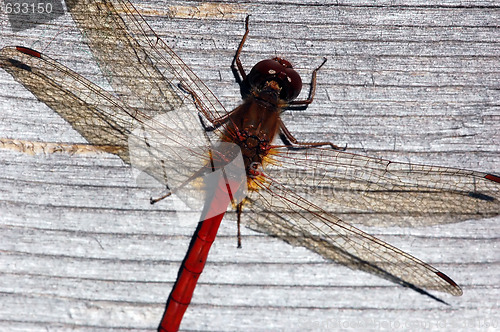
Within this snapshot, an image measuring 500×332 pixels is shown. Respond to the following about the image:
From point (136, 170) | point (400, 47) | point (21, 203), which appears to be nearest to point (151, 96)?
point (136, 170)

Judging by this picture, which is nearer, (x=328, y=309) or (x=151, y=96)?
(x=328, y=309)

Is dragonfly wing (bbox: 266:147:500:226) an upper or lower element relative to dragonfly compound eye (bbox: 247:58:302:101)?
lower

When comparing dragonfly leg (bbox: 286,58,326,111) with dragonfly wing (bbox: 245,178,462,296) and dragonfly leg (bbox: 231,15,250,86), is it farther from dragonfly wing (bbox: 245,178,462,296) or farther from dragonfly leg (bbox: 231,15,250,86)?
dragonfly wing (bbox: 245,178,462,296)

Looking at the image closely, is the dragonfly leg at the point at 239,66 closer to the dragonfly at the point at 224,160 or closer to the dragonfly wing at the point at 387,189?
the dragonfly at the point at 224,160

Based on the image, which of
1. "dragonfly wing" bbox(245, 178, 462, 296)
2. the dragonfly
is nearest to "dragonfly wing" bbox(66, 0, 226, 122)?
the dragonfly

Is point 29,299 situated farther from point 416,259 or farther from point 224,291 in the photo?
point 416,259

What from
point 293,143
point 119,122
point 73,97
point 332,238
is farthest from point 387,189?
point 73,97

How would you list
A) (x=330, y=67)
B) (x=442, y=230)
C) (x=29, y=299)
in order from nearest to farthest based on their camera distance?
(x=29, y=299), (x=442, y=230), (x=330, y=67)
